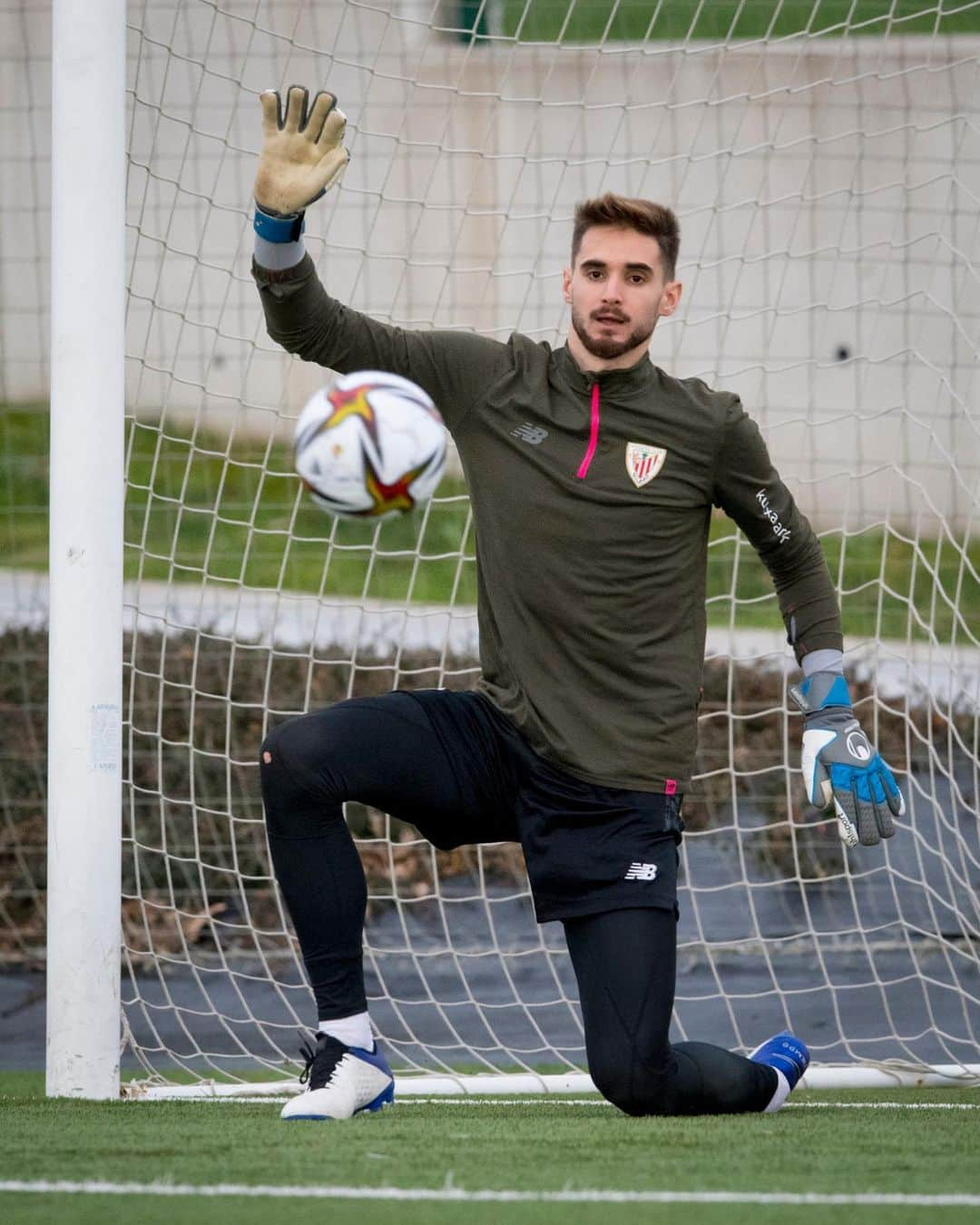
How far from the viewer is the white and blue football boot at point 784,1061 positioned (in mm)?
3973

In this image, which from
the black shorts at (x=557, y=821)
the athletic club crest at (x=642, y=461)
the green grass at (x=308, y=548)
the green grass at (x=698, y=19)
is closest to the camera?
the black shorts at (x=557, y=821)

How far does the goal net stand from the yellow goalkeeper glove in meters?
1.14

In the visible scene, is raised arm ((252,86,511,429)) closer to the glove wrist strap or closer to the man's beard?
the glove wrist strap

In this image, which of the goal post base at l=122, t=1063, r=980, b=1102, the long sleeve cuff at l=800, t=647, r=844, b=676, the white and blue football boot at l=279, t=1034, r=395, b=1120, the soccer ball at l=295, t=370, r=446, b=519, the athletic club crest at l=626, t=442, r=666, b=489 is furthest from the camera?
the goal post base at l=122, t=1063, r=980, b=1102

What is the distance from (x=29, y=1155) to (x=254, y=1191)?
0.57 m

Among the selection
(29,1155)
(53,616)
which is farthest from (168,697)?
(29,1155)

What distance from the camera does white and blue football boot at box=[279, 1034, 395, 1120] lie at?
3.55 meters

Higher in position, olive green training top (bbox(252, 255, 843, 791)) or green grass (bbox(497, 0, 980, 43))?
green grass (bbox(497, 0, 980, 43))

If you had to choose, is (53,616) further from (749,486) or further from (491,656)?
(749,486)

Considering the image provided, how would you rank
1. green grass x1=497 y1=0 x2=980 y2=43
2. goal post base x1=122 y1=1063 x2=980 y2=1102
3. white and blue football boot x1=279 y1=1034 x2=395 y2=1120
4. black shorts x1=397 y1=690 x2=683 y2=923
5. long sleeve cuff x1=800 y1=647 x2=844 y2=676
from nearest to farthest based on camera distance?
white and blue football boot x1=279 y1=1034 x2=395 y2=1120
black shorts x1=397 y1=690 x2=683 y2=923
long sleeve cuff x1=800 y1=647 x2=844 y2=676
goal post base x1=122 y1=1063 x2=980 y2=1102
green grass x1=497 y1=0 x2=980 y2=43

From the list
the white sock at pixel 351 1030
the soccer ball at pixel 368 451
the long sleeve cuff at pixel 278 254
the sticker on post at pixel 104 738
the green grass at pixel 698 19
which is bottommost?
the white sock at pixel 351 1030

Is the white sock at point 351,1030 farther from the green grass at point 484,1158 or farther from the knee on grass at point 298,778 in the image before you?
the knee on grass at point 298,778

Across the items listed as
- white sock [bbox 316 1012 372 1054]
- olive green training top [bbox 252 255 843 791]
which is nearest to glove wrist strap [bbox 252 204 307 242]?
olive green training top [bbox 252 255 843 791]

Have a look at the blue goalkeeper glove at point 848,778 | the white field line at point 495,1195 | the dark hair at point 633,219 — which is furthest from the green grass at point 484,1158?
the dark hair at point 633,219
